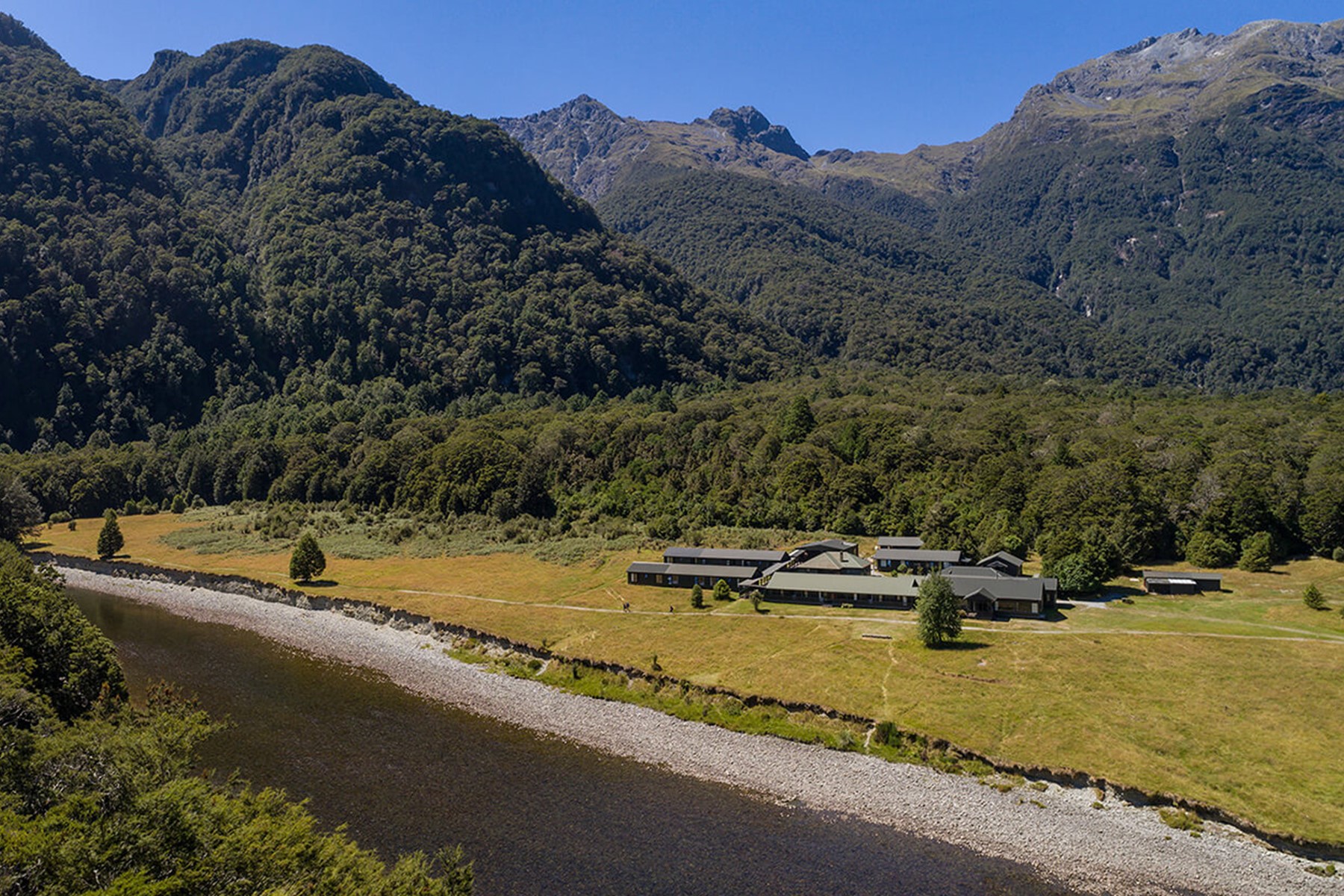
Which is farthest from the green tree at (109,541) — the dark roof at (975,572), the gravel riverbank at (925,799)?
the dark roof at (975,572)

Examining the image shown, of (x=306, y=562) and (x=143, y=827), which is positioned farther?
(x=306, y=562)

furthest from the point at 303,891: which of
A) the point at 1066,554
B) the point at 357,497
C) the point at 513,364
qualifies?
the point at 513,364

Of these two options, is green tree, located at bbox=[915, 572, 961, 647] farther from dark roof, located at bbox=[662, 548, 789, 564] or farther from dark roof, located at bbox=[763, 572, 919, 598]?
dark roof, located at bbox=[662, 548, 789, 564]

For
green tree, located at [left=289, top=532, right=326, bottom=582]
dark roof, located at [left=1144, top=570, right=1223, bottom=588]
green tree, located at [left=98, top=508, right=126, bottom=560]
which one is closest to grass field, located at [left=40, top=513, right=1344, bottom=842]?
dark roof, located at [left=1144, top=570, right=1223, bottom=588]

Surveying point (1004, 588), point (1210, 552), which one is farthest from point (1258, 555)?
point (1004, 588)

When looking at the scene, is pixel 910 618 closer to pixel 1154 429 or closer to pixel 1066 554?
pixel 1066 554

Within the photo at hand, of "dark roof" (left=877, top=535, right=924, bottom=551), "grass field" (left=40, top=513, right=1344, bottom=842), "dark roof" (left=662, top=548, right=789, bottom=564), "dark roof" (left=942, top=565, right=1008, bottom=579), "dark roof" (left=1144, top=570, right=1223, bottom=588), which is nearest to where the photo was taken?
"grass field" (left=40, top=513, right=1344, bottom=842)

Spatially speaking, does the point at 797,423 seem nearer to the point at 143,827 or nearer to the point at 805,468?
the point at 805,468

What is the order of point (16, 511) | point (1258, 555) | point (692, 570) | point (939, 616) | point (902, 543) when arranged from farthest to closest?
point (16, 511)
point (902, 543)
point (692, 570)
point (1258, 555)
point (939, 616)
